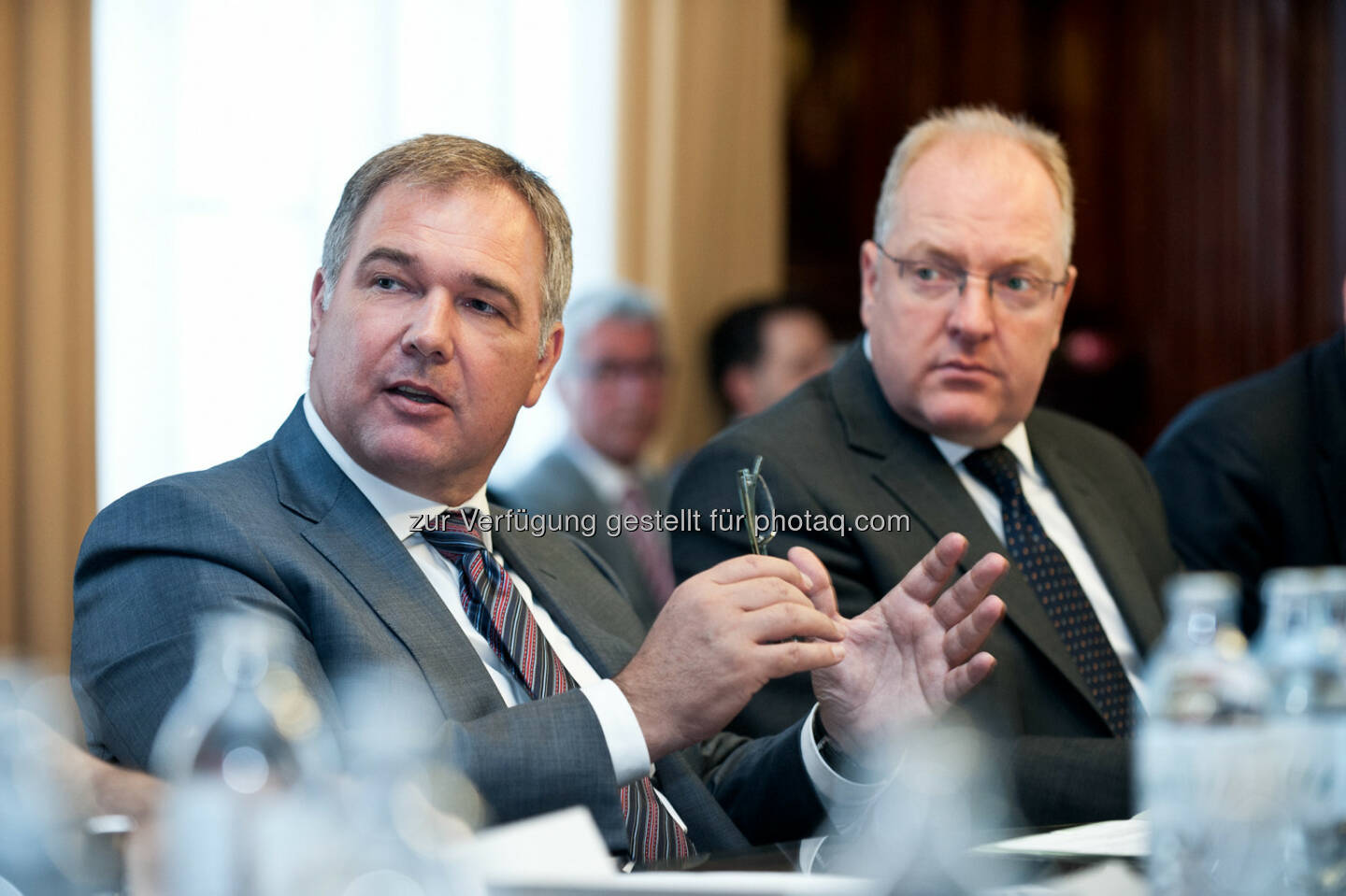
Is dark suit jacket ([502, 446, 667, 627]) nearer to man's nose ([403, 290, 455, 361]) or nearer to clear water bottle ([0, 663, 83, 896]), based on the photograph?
man's nose ([403, 290, 455, 361])

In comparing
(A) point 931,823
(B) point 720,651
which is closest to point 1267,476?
(B) point 720,651

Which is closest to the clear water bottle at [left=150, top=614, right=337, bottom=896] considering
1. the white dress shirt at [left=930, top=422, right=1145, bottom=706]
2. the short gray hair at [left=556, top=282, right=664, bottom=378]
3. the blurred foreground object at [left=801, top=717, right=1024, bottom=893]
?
the blurred foreground object at [left=801, top=717, right=1024, bottom=893]

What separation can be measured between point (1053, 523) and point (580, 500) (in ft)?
5.76

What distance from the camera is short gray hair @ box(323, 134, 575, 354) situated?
176cm

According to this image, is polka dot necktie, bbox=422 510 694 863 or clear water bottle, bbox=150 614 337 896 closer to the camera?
clear water bottle, bbox=150 614 337 896

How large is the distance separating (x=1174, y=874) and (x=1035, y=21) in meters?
4.85

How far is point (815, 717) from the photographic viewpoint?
5.65 ft

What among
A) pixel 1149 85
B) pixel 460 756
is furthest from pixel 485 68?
pixel 460 756

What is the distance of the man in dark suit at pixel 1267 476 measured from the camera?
99.7 inches

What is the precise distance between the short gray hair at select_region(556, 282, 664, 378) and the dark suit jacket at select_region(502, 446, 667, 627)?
0.30 meters

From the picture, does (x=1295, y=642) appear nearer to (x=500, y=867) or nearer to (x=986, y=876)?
(x=986, y=876)

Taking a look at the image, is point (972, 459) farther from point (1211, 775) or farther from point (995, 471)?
point (1211, 775)

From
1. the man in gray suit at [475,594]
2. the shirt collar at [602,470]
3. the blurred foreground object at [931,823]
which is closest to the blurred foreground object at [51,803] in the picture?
the man in gray suit at [475,594]

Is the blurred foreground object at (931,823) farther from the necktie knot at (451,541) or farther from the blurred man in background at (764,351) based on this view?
the blurred man in background at (764,351)
